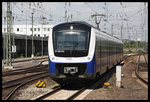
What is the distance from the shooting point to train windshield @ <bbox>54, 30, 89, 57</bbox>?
1230 centimetres

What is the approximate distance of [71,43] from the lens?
40.9 feet

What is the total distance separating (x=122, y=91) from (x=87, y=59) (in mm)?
2209

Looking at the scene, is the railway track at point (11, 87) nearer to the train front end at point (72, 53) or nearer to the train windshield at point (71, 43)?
the train front end at point (72, 53)

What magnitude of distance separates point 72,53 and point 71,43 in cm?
52

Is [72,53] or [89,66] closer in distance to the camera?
[89,66]

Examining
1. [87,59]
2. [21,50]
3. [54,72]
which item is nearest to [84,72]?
[87,59]

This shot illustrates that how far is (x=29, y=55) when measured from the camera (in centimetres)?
5816

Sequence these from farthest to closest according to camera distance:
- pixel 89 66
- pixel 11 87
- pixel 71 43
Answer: pixel 11 87 → pixel 71 43 → pixel 89 66

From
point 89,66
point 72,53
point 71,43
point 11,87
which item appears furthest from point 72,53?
point 11,87

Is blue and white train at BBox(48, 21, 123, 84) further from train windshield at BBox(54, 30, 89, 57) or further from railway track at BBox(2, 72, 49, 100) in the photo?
railway track at BBox(2, 72, 49, 100)

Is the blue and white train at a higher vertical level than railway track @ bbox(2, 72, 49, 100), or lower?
higher

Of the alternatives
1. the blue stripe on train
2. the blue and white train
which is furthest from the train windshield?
the blue stripe on train

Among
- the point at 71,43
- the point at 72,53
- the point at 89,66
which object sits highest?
the point at 71,43

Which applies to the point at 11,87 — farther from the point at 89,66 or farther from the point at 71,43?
the point at 89,66
